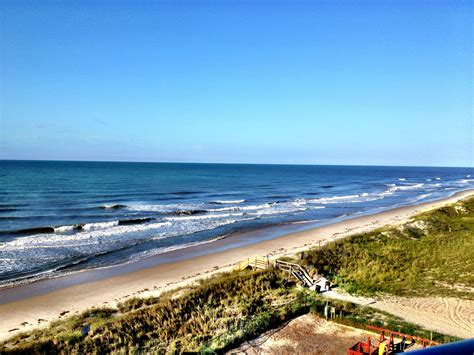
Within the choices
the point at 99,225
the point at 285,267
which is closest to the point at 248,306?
the point at 285,267

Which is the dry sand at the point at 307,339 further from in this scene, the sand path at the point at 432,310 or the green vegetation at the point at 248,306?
the sand path at the point at 432,310

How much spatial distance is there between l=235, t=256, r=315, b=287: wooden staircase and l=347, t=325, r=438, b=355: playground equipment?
579 centimetres

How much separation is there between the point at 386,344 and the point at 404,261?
1210 cm

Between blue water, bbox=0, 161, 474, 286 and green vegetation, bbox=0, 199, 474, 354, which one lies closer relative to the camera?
green vegetation, bbox=0, 199, 474, 354

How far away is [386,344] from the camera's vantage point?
13836 mm

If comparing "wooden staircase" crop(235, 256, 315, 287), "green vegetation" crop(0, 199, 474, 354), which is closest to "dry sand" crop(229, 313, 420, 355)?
"green vegetation" crop(0, 199, 474, 354)

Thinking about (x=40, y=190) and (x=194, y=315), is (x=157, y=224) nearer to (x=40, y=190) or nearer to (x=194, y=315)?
(x=194, y=315)

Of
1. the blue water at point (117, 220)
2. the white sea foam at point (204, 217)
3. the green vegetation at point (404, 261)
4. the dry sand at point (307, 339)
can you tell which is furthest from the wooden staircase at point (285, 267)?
the white sea foam at point (204, 217)

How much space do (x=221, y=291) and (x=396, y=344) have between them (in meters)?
8.53

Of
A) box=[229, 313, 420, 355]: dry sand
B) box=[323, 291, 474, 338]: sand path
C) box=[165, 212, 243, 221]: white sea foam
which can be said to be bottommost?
box=[229, 313, 420, 355]: dry sand

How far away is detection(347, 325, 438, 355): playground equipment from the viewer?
41.4ft

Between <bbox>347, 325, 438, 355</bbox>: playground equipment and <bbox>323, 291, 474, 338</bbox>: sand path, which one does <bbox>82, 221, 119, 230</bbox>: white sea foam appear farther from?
<bbox>347, 325, 438, 355</bbox>: playground equipment

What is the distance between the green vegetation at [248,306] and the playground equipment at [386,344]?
0.64 metres

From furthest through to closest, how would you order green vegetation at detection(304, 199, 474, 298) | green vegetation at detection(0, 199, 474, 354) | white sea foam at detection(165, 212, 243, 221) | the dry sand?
white sea foam at detection(165, 212, 243, 221)
green vegetation at detection(304, 199, 474, 298)
green vegetation at detection(0, 199, 474, 354)
the dry sand
